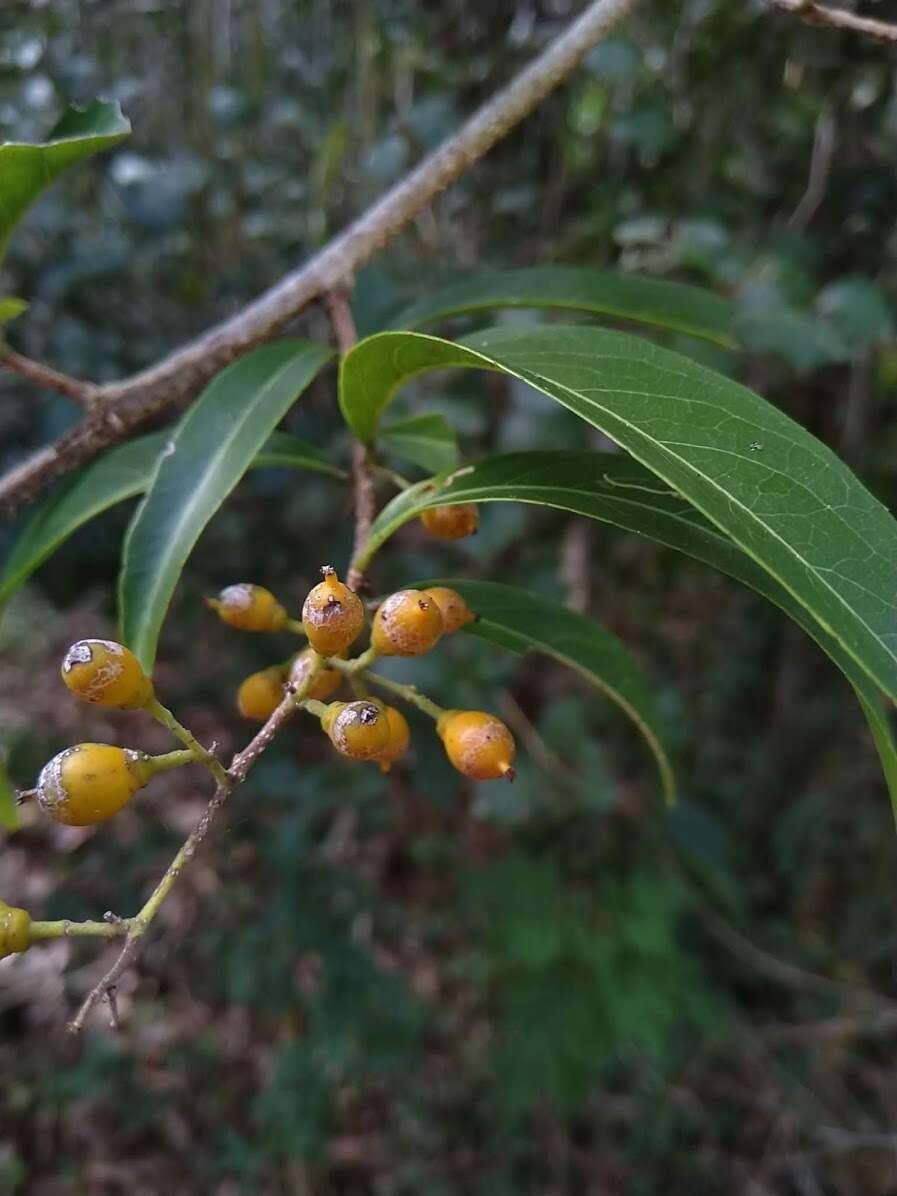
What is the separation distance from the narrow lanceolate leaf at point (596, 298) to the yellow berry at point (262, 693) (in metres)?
0.54

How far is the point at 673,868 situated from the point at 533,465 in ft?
7.48

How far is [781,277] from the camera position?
174 cm

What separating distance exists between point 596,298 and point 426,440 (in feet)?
0.97

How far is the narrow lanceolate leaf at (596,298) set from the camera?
46.4 inches

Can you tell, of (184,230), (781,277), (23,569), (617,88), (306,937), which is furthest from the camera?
(306,937)

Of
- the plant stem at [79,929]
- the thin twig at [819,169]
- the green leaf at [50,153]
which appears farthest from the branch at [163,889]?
the thin twig at [819,169]

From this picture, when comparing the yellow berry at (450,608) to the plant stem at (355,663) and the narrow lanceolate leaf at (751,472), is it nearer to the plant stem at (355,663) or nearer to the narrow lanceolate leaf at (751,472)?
the plant stem at (355,663)

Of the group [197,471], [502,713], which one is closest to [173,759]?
[197,471]

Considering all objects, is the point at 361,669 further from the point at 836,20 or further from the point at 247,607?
the point at 836,20

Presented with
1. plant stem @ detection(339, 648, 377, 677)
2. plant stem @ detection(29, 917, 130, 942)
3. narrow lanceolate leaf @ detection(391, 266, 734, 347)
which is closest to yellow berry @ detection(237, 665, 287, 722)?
Answer: plant stem @ detection(339, 648, 377, 677)

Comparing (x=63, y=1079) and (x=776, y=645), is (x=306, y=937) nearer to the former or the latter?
(x=63, y=1079)

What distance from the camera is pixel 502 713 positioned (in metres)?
2.26

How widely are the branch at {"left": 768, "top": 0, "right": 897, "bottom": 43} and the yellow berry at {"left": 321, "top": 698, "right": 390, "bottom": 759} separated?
3.00 feet

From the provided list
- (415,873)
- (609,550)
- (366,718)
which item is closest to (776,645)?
(609,550)
